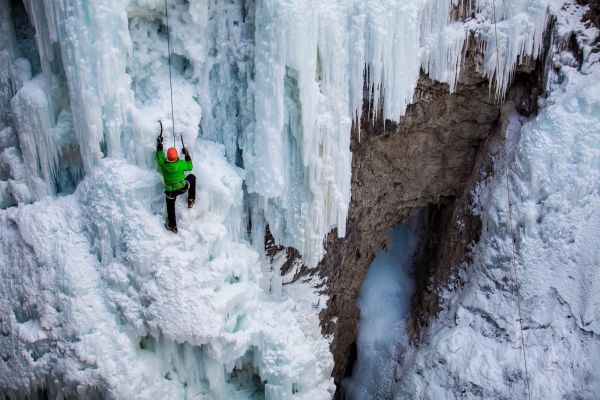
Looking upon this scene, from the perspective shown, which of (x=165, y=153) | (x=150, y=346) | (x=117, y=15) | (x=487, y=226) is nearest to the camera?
(x=117, y=15)

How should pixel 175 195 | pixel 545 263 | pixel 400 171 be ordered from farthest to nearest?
pixel 400 171 < pixel 545 263 < pixel 175 195

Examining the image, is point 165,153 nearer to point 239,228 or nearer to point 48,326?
point 239,228

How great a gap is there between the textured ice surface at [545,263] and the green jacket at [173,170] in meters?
4.20

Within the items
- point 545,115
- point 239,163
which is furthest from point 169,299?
point 545,115

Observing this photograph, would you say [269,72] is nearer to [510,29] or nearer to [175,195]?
[175,195]

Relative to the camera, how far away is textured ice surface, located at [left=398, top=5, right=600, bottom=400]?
7.45 metres

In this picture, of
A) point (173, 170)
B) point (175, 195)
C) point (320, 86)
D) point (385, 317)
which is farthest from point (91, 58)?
point (385, 317)

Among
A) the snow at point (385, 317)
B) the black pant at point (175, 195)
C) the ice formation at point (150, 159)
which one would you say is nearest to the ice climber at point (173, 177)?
the black pant at point (175, 195)

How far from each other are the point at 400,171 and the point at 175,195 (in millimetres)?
3726

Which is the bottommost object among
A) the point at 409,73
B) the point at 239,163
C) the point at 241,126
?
the point at 239,163

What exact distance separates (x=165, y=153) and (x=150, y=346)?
212cm

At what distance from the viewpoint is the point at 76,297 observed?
607 cm

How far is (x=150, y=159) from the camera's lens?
6113mm

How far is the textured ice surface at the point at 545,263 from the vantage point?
293 inches
